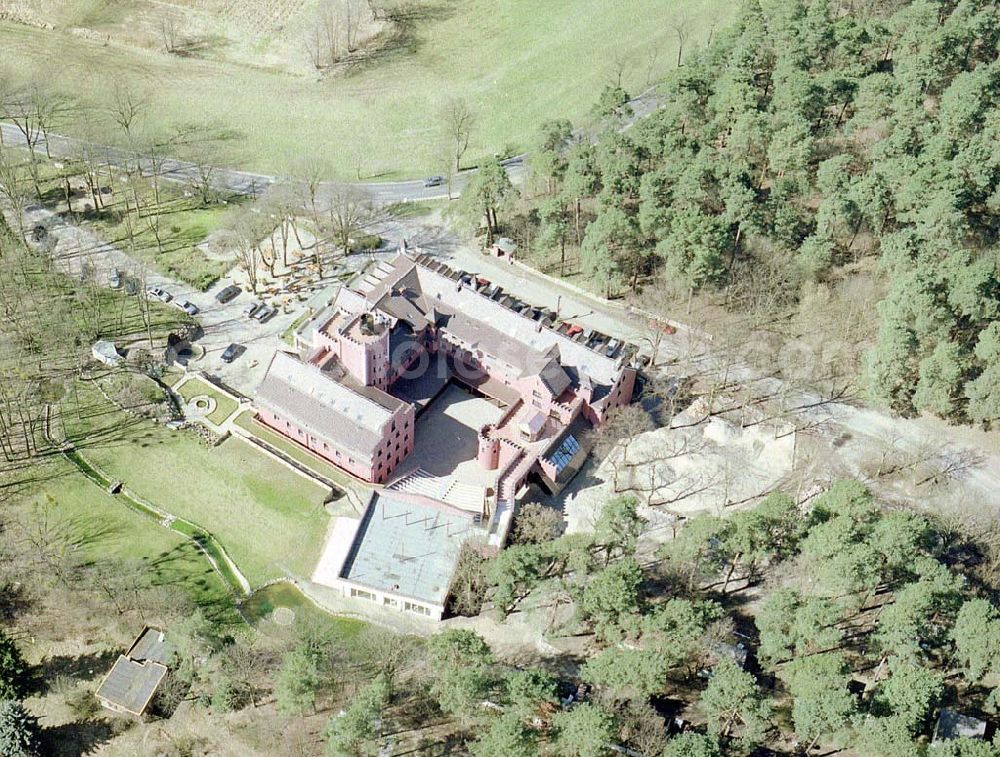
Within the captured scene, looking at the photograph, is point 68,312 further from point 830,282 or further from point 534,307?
point 830,282

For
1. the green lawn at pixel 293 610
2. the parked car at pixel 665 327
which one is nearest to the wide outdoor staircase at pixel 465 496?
the green lawn at pixel 293 610

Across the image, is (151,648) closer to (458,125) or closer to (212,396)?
(212,396)

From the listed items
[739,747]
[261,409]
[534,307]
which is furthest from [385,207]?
[739,747]

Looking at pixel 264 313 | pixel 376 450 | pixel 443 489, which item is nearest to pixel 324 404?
pixel 376 450

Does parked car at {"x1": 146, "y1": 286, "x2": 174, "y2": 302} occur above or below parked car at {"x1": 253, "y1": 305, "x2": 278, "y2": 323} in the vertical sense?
above

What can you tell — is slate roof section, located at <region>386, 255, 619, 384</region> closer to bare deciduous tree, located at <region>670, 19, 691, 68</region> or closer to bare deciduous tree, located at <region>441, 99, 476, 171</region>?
bare deciduous tree, located at <region>441, 99, 476, 171</region>

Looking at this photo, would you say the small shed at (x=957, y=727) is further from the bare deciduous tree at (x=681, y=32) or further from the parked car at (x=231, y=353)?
the bare deciduous tree at (x=681, y=32)

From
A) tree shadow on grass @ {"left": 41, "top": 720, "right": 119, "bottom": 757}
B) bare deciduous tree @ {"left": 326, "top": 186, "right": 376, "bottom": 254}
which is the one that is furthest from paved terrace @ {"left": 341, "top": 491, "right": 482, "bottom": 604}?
bare deciduous tree @ {"left": 326, "top": 186, "right": 376, "bottom": 254}
